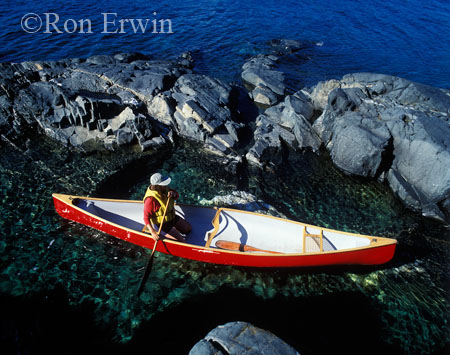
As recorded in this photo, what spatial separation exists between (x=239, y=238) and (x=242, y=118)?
385 inches

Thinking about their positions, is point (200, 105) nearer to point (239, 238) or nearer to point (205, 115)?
point (205, 115)

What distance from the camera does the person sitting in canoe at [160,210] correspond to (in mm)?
9648

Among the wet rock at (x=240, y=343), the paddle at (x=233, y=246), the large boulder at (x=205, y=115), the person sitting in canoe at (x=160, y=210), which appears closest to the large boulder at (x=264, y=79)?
the large boulder at (x=205, y=115)

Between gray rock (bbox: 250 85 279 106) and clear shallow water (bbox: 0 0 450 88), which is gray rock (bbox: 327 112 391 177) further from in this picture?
clear shallow water (bbox: 0 0 450 88)

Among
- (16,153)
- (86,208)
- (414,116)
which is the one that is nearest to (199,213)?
(86,208)

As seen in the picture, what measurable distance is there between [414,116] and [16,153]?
789 inches

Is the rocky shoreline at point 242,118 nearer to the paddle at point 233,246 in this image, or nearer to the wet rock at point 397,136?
the wet rock at point 397,136

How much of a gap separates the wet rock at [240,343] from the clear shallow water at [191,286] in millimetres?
1475

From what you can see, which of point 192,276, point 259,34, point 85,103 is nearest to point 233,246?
point 192,276

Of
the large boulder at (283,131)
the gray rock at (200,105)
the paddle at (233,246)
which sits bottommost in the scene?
the paddle at (233,246)

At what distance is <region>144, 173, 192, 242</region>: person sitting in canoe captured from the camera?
9648 millimetres

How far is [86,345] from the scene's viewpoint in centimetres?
827

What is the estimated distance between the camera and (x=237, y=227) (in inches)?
458

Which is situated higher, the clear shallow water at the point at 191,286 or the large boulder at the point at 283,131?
the large boulder at the point at 283,131
